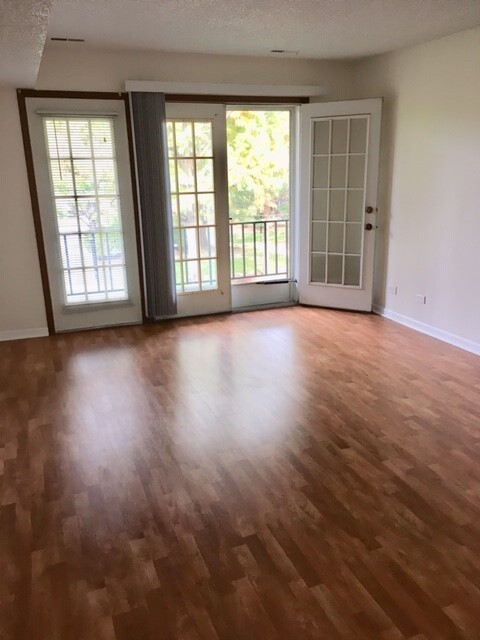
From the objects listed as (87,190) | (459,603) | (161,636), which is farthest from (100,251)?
(459,603)

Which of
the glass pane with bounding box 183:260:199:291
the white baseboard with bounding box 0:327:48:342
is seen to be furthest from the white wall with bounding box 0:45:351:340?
the glass pane with bounding box 183:260:199:291

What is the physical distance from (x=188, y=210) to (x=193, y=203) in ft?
0.28

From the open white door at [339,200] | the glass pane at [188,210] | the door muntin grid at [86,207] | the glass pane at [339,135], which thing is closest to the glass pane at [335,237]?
the open white door at [339,200]

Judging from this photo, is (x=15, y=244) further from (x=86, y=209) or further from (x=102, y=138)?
(x=102, y=138)

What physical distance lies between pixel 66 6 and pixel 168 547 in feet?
10.4

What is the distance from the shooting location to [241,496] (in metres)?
2.46

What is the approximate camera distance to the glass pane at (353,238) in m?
5.33

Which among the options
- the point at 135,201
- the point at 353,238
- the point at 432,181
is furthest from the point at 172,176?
the point at 432,181

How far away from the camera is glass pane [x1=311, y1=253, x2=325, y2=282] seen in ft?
18.5

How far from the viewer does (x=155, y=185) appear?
193 inches

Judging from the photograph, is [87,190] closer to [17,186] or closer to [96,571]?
[17,186]

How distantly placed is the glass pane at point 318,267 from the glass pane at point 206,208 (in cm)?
122

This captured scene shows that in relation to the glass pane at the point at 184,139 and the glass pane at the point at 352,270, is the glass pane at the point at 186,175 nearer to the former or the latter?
the glass pane at the point at 184,139

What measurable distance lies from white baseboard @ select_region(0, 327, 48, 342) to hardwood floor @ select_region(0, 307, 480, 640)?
69cm
